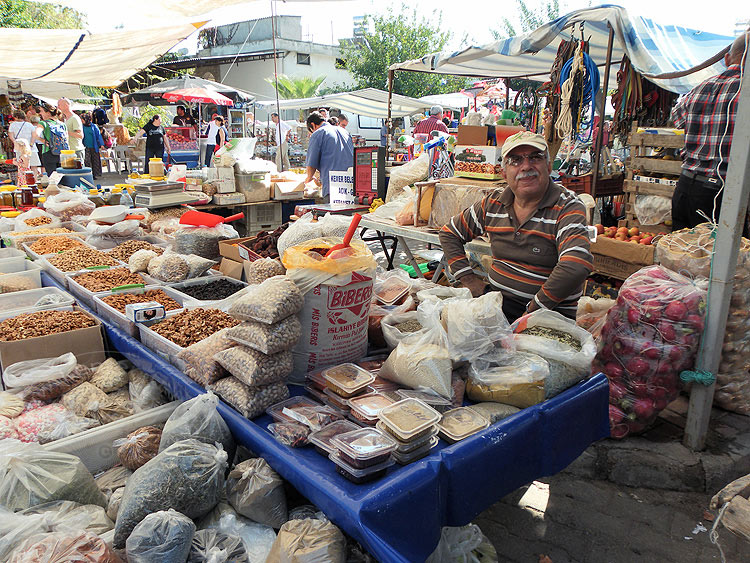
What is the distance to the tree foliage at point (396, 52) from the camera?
3116 centimetres

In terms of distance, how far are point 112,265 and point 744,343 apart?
4.08 metres

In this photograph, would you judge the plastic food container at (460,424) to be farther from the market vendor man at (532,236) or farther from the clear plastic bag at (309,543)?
the market vendor man at (532,236)

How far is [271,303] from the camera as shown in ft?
5.79

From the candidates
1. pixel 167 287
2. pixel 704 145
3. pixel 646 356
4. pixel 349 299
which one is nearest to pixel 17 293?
pixel 167 287

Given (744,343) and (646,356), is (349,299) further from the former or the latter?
(744,343)

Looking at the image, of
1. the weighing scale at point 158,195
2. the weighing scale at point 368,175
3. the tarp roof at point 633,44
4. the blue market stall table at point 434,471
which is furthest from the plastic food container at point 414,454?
the weighing scale at point 158,195

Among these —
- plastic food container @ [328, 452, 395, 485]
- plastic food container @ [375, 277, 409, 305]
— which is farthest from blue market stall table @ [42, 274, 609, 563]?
plastic food container @ [375, 277, 409, 305]

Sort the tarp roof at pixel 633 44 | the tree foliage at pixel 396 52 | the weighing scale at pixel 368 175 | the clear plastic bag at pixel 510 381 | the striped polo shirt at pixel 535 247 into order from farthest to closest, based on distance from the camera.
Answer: the tree foliage at pixel 396 52 < the weighing scale at pixel 368 175 < the tarp roof at pixel 633 44 < the striped polo shirt at pixel 535 247 < the clear plastic bag at pixel 510 381

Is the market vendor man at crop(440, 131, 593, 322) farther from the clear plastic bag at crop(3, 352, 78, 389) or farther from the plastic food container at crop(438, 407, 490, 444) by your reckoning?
the clear plastic bag at crop(3, 352, 78, 389)

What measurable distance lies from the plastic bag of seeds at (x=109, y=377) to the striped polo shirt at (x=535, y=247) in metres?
1.85

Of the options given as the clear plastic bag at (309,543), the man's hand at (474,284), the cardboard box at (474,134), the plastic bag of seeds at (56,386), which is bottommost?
the plastic bag of seeds at (56,386)

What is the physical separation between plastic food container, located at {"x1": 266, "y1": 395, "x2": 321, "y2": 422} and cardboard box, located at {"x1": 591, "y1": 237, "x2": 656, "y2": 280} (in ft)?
9.85

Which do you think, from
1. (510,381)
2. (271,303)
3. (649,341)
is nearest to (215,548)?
(271,303)

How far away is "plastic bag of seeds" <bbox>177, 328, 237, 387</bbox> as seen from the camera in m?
1.93
